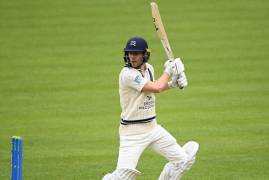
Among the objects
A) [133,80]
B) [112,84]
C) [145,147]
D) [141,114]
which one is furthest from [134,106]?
[112,84]

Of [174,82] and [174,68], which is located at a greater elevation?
[174,68]

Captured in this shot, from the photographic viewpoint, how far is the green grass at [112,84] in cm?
1245

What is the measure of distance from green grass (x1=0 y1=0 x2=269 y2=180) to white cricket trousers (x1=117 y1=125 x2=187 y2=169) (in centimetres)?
171

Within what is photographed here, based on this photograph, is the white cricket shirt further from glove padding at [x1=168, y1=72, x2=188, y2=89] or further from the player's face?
glove padding at [x1=168, y1=72, x2=188, y2=89]

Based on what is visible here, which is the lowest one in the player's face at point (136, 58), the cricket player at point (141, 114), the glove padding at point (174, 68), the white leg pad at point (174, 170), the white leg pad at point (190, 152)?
the white leg pad at point (174, 170)

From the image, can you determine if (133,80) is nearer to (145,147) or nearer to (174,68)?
(174,68)

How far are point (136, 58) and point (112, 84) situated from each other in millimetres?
7421

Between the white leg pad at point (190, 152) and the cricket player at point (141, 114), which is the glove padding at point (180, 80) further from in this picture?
the white leg pad at point (190, 152)

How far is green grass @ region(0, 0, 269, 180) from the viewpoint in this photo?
12453mm

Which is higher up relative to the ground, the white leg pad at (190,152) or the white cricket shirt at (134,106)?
the white cricket shirt at (134,106)

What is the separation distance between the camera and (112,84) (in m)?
16.9

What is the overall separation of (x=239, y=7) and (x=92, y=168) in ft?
35.3

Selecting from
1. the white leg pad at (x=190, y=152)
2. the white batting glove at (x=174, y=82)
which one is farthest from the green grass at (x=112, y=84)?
the white batting glove at (x=174, y=82)

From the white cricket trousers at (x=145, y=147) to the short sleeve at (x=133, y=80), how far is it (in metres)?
0.65
